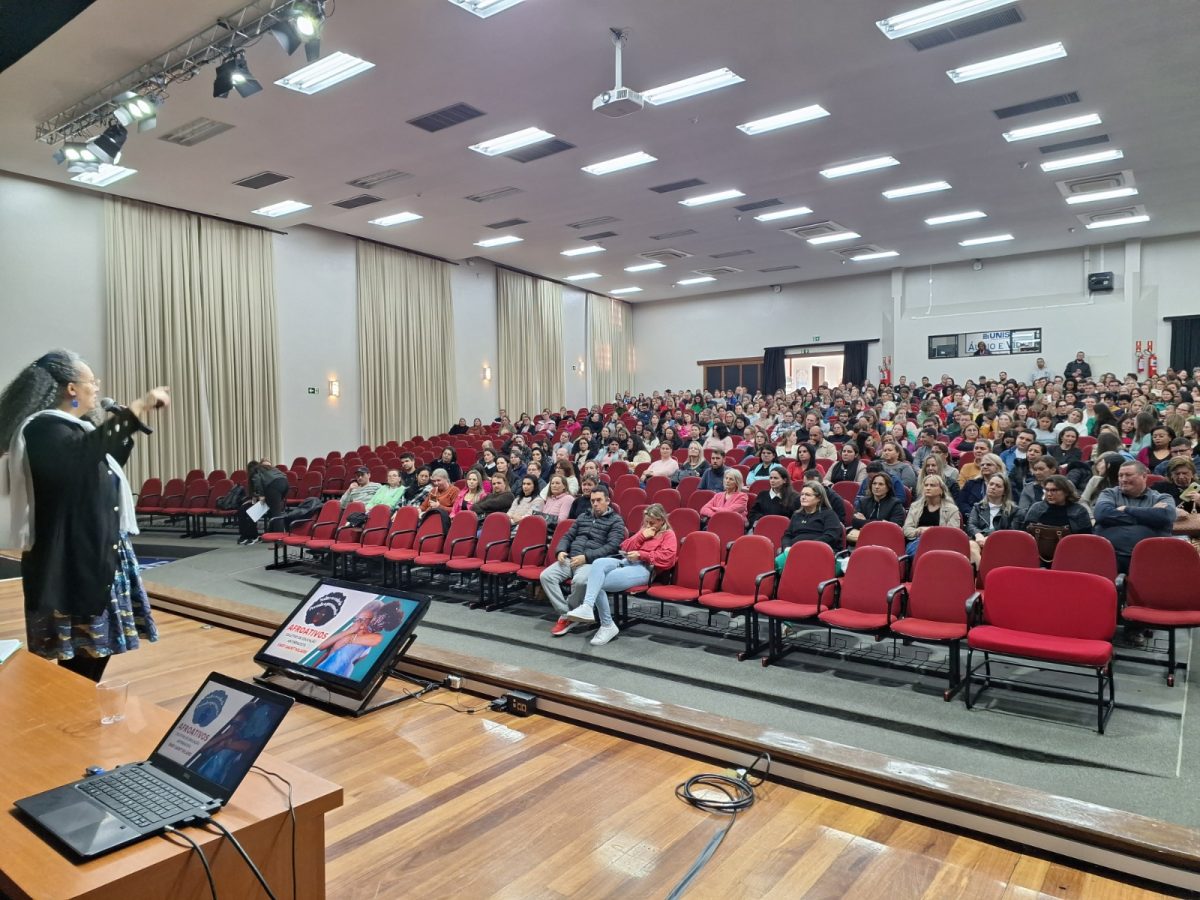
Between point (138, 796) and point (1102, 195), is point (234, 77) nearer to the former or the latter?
point (138, 796)

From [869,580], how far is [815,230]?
9467 mm

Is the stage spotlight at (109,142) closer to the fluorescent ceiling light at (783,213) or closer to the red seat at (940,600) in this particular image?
the red seat at (940,600)

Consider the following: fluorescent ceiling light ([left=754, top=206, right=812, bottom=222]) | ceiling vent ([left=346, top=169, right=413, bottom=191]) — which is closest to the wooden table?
ceiling vent ([left=346, top=169, right=413, bottom=191])

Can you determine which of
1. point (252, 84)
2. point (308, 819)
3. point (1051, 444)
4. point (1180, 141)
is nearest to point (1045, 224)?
point (1180, 141)

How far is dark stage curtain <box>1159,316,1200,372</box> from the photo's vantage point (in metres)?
13.2

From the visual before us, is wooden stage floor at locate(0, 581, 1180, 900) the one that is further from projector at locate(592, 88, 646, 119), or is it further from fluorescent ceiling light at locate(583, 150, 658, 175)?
fluorescent ceiling light at locate(583, 150, 658, 175)

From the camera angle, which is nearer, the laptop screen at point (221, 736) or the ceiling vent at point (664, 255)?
the laptop screen at point (221, 736)

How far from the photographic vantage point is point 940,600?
4.02m

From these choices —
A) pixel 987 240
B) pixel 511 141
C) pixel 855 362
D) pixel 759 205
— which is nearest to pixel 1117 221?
pixel 987 240

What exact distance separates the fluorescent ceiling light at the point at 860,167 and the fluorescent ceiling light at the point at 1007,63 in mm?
2151

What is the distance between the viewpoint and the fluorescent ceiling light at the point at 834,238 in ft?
41.7

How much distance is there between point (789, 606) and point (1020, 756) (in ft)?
4.63

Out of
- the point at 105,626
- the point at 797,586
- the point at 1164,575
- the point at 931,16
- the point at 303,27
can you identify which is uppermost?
the point at 931,16

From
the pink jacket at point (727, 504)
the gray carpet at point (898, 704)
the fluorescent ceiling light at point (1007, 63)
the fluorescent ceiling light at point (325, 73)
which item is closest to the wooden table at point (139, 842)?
the gray carpet at point (898, 704)
